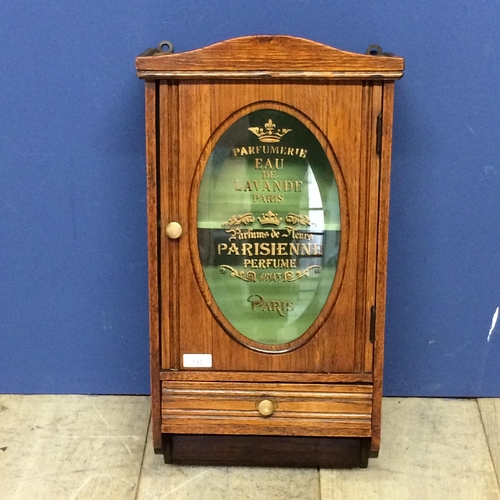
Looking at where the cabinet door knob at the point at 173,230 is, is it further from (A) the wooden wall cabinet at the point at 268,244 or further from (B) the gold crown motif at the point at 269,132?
(B) the gold crown motif at the point at 269,132

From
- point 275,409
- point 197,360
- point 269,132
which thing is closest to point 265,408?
point 275,409

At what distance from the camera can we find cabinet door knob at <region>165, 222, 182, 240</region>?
1118 millimetres

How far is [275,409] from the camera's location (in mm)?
1175

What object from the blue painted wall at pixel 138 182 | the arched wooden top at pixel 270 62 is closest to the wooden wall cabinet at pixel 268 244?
the arched wooden top at pixel 270 62

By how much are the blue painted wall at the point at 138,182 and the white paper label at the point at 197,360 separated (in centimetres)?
24

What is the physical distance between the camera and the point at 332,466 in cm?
123

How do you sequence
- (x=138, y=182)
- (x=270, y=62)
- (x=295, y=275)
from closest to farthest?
(x=270, y=62) → (x=295, y=275) → (x=138, y=182)

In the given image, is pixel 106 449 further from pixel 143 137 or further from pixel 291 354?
pixel 143 137

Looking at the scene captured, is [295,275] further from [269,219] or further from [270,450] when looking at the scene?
[270,450]

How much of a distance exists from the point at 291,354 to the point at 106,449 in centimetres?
37

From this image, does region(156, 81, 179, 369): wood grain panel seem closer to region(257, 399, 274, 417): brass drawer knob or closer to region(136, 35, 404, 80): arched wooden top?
region(136, 35, 404, 80): arched wooden top

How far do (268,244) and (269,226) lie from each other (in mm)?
28

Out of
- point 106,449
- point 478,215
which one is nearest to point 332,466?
point 106,449

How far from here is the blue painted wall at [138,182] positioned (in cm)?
123
